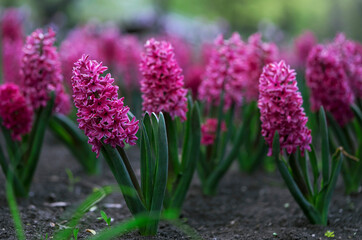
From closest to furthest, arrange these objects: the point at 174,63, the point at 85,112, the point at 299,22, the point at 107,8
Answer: the point at 85,112 → the point at 174,63 → the point at 107,8 → the point at 299,22

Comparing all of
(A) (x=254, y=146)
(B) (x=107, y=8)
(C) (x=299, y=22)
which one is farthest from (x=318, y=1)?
(A) (x=254, y=146)

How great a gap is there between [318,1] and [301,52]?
524 inches

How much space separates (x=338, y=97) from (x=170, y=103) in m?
1.21

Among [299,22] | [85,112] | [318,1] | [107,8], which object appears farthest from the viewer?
[299,22]

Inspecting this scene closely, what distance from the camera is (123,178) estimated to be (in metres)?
2.27

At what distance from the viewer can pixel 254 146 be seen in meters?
4.06

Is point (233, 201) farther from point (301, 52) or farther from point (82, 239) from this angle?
point (301, 52)

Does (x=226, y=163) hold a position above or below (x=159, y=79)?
below

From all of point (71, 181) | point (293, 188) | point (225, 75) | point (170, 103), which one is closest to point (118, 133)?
point (170, 103)

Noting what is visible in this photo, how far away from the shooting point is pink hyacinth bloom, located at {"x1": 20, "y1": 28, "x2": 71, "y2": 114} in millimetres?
3072

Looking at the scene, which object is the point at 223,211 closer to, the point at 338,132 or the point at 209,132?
the point at 209,132

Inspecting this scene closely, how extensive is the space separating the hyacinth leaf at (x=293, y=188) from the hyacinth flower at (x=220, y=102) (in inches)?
31.3

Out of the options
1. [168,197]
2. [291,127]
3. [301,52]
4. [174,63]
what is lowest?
[168,197]

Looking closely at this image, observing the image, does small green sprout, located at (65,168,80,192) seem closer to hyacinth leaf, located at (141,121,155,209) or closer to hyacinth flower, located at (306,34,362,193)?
hyacinth leaf, located at (141,121,155,209)
